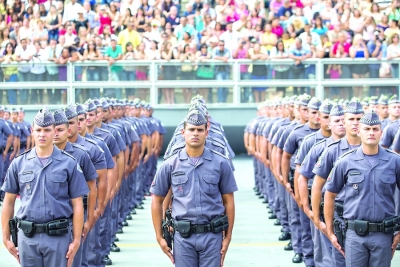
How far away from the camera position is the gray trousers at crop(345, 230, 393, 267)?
287 inches

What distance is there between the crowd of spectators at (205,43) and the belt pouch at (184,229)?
1804 cm

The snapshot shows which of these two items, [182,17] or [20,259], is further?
[182,17]

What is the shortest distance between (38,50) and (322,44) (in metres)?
8.06

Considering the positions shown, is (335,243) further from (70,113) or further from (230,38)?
(230,38)

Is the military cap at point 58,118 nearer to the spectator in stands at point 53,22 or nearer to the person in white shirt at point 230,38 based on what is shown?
the person in white shirt at point 230,38

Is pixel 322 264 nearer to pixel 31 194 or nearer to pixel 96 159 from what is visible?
pixel 96 159

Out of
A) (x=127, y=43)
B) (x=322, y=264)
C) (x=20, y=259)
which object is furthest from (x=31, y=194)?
(x=127, y=43)

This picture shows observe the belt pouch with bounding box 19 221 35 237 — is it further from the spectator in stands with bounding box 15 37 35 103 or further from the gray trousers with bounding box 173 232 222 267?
the spectator in stands with bounding box 15 37 35 103

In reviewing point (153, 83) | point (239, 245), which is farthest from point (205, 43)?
point (239, 245)

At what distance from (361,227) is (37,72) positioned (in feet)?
62.3

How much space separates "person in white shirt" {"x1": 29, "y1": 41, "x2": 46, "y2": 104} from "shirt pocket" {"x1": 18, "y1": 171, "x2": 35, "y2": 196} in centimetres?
1832

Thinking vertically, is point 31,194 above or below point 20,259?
above

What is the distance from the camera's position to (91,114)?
11.2 meters

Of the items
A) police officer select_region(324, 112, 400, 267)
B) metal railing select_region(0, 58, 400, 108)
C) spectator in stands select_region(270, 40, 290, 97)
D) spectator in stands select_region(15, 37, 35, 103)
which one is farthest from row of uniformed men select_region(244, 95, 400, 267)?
spectator in stands select_region(15, 37, 35, 103)
